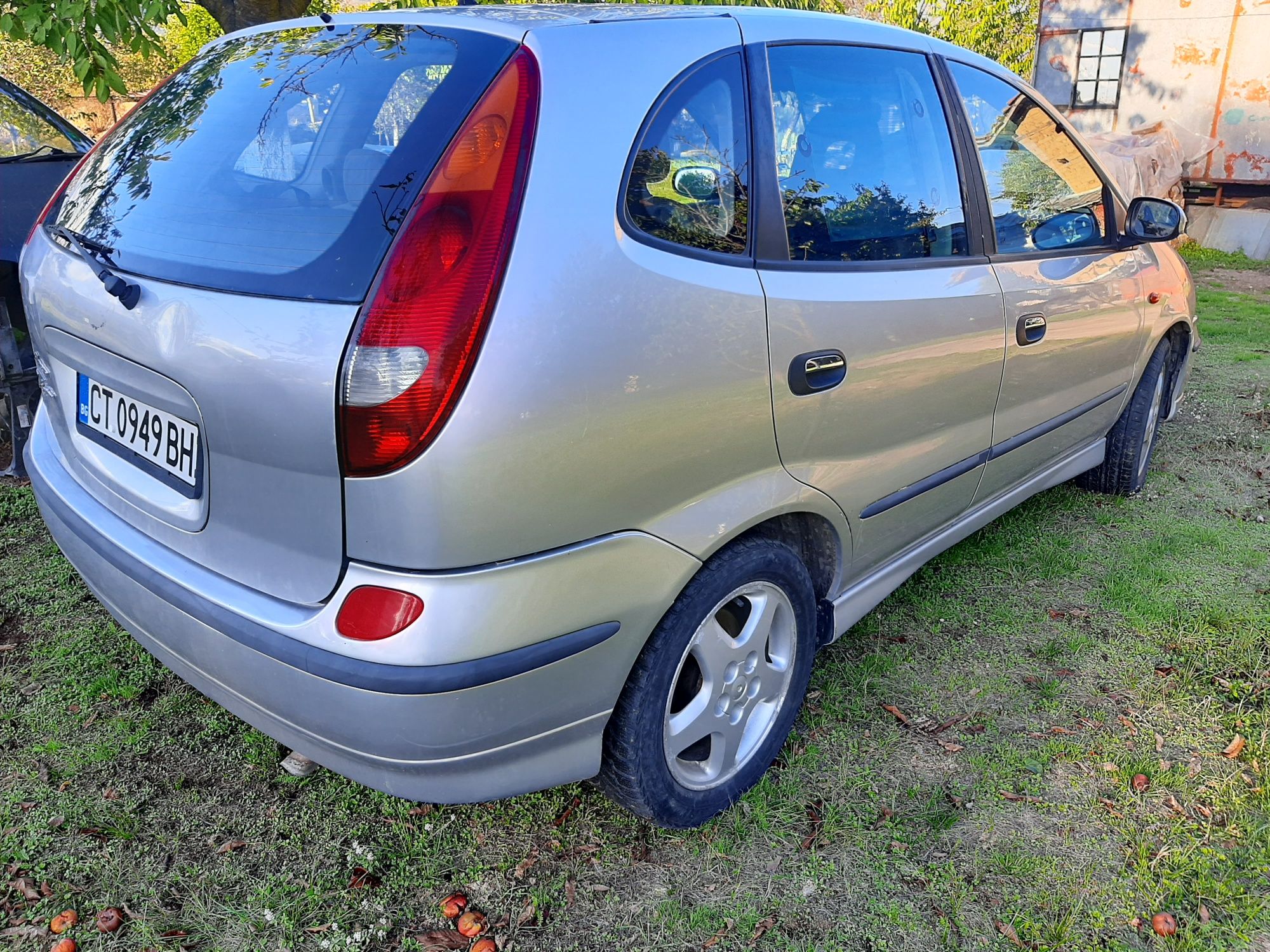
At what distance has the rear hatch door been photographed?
1.48m

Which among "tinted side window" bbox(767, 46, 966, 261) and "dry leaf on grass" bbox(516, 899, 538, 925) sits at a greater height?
"tinted side window" bbox(767, 46, 966, 261)

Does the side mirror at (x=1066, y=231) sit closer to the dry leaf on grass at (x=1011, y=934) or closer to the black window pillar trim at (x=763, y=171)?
the black window pillar trim at (x=763, y=171)

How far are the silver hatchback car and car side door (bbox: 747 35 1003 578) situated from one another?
0.04 ft

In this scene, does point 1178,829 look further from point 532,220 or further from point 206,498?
point 206,498

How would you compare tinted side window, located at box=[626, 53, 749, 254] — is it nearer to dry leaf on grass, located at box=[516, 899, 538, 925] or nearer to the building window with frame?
dry leaf on grass, located at box=[516, 899, 538, 925]

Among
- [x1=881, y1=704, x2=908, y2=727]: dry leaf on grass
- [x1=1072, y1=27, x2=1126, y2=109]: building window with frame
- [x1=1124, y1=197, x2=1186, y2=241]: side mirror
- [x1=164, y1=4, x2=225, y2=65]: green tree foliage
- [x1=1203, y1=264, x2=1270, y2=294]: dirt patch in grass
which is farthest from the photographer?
[x1=164, y1=4, x2=225, y2=65]: green tree foliage

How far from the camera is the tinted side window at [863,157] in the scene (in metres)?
2.01

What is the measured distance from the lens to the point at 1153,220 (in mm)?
3336

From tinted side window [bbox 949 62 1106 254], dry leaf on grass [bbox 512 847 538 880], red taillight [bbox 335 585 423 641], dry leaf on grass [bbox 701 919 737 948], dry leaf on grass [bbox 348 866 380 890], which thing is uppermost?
tinted side window [bbox 949 62 1106 254]

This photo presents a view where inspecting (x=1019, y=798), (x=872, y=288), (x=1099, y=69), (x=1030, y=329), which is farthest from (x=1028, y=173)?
(x=1099, y=69)

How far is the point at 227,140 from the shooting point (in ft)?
6.02

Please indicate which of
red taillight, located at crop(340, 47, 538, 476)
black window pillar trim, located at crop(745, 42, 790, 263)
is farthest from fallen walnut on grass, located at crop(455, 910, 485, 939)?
black window pillar trim, located at crop(745, 42, 790, 263)

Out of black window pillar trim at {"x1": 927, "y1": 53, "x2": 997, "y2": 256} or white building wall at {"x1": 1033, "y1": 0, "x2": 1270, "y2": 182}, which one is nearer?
black window pillar trim at {"x1": 927, "y1": 53, "x2": 997, "y2": 256}

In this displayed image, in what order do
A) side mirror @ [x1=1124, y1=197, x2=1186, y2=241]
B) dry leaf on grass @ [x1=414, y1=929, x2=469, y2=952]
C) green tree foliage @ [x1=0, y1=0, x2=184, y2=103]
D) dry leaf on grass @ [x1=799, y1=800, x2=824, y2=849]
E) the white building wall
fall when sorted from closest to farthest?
dry leaf on grass @ [x1=414, y1=929, x2=469, y2=952], dry leaf on grass @ [x1=799, y1=800, x2=824, y2=849], side mirror @ [x1=1124, y1=197, x2=1186, y2=241], green tree foliage @ [x1=0, y1=0, x2=184, y2=103], the white building wall
